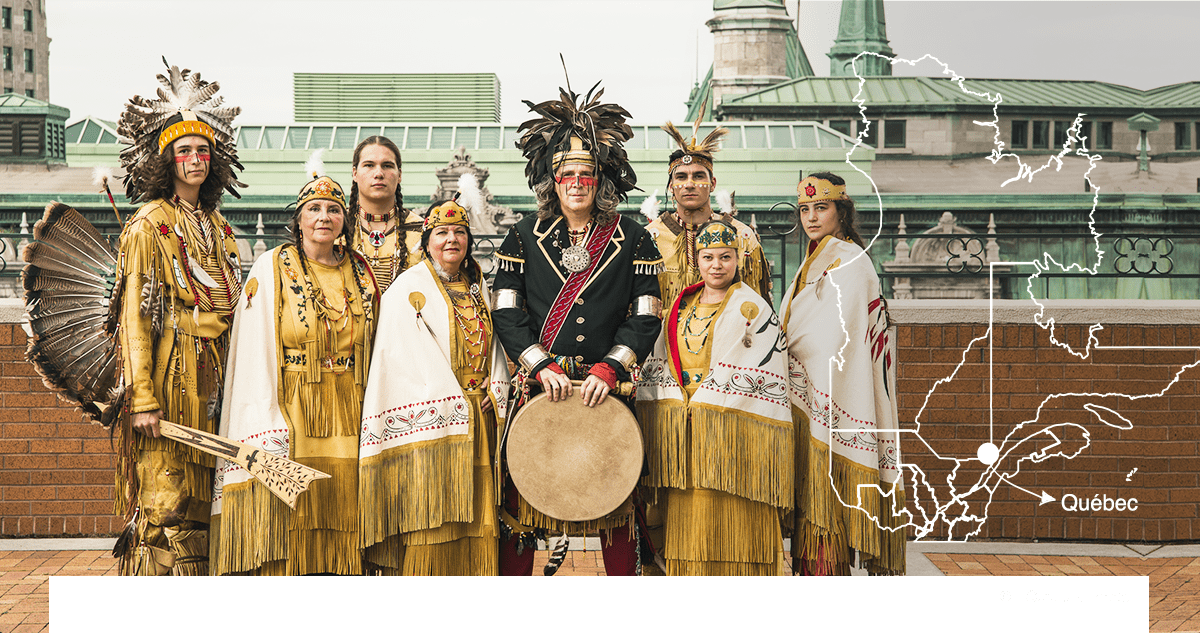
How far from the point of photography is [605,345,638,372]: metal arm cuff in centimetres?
383

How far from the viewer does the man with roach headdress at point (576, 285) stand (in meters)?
3.85

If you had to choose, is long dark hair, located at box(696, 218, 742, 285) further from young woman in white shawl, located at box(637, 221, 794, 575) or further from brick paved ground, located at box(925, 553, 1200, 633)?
brick paved ground, located at box(925, 553, 1200, 633)

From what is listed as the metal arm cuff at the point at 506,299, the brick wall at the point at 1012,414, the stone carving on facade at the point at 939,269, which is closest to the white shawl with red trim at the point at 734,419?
the metal arm cuff at the point at 506,299

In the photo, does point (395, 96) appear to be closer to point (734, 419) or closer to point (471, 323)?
point (471, 323)

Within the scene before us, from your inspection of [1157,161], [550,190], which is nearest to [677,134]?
[550,190]

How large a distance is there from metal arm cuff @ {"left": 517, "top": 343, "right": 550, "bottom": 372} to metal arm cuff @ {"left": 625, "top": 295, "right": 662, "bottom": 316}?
1.44 ft

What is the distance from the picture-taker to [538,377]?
3787 mm

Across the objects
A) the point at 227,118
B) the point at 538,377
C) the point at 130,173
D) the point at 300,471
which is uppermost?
the point at 227,118

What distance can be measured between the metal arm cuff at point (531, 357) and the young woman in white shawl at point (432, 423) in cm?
22

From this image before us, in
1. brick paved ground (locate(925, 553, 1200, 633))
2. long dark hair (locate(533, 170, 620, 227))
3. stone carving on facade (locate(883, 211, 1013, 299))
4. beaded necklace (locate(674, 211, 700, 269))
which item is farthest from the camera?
stone carving on facade (locate(883, 211, 1013, 299))

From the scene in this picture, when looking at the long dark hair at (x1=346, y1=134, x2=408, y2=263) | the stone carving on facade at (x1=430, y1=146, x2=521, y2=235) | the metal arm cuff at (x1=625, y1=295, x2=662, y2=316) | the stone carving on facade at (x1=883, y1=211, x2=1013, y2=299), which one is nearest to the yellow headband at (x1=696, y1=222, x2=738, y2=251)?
the metal arm cuff at (x1=625, y1=295, x2=662, y2=316)

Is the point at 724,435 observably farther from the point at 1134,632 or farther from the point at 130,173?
the point at 130,173

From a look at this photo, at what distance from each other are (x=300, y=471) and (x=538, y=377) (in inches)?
39.6

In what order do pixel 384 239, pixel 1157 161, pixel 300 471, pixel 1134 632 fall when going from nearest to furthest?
pixel 1134 632 < pixel 300 471 < pixel 384 239 < pixel 1157 161
